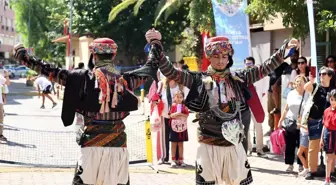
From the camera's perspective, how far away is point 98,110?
523 centimetres

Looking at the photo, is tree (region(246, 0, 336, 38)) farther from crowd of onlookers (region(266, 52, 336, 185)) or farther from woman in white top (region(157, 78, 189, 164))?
woman in white top (region(157, 78, 189, 164))

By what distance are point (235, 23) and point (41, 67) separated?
24.7 feet

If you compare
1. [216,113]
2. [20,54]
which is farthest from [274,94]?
[20,54]

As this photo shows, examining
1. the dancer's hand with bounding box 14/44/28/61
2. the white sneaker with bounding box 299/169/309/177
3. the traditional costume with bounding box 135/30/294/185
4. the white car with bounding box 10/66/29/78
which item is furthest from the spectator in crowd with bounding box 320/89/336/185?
the white car with bounding box 10/66/29/78

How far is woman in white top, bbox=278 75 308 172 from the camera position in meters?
9.07

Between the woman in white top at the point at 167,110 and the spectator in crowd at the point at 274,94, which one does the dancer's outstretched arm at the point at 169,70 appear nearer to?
the woman in white top at the point at 167,110

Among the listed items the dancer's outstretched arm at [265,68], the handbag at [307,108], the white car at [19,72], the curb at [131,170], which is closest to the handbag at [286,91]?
the handbag at [307,108]

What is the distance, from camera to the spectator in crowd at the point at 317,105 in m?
8.41

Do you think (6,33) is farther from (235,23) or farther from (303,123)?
(303,123)

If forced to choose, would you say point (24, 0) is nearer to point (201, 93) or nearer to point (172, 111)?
point (172, 111)

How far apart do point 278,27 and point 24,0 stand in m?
46.7

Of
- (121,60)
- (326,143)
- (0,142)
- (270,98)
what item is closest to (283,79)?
(270,98)

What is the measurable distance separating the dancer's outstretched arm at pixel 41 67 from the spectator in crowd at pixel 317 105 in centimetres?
Result: 446

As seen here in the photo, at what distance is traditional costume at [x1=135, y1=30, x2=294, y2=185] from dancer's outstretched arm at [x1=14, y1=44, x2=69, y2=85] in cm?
81
